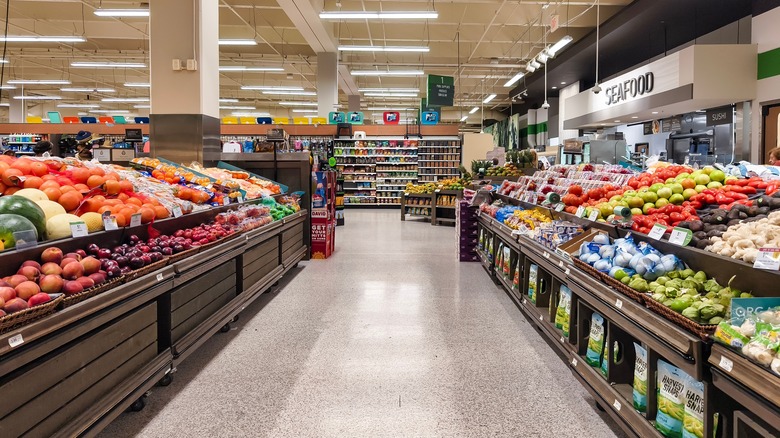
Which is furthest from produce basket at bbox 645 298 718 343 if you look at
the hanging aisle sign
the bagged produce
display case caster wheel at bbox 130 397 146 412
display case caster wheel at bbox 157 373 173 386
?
the hanging aisle sign

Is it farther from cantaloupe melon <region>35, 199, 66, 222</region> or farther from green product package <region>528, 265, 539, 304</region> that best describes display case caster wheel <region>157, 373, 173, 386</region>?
green product package <region>528, 265, 539, 304</region>

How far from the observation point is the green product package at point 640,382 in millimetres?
2424

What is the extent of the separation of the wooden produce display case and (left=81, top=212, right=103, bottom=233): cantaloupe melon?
57 millimetres

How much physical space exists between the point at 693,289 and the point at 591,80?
1731 cm

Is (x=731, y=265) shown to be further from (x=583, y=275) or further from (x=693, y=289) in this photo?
(x=583, y=275)

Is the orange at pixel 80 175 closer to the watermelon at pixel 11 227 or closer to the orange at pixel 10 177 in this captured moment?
the orange at pixel 10 177

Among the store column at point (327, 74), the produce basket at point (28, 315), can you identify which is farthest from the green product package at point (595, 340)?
the store column at point (327, 74)

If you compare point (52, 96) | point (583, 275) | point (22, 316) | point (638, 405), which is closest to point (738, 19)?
point (583, 275)

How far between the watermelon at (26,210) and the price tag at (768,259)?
3282 millimetres

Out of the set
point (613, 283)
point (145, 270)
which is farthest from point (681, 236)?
point (145, 270)

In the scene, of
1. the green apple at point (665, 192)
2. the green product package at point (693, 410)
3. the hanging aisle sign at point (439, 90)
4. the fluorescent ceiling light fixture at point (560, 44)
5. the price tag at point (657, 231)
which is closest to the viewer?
the green product package at point (693, 410)

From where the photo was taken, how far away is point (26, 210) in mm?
2623

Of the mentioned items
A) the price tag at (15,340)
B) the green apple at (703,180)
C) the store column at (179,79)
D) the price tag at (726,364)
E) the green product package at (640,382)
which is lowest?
the green product package at (640,382)

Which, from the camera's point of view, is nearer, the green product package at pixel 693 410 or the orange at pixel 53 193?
the green product package at pixel 693 410
